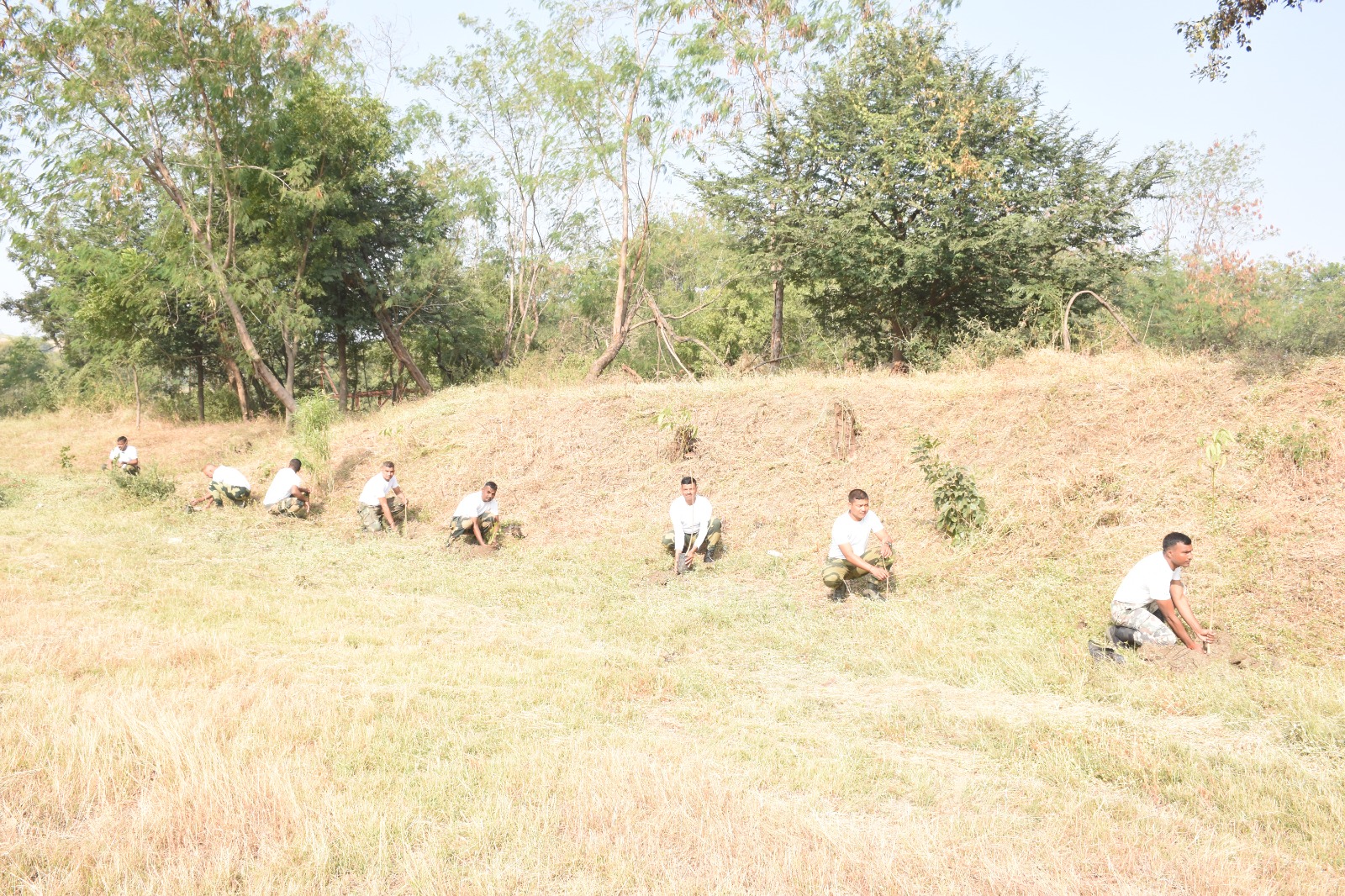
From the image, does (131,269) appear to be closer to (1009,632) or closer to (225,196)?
(225,196)

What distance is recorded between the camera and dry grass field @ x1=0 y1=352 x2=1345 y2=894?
149 inches

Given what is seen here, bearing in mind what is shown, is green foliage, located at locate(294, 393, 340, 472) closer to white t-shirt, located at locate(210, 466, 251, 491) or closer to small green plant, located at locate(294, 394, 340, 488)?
small green plant, located at locate(294, 394, 340, 488)

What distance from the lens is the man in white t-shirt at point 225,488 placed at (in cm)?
1555

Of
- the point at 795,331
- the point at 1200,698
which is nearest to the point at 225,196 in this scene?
the point at 795,331

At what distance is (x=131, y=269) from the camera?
77.2 ft

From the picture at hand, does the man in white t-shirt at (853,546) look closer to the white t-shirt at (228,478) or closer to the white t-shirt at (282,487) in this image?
the white t-shirt at (282,487)

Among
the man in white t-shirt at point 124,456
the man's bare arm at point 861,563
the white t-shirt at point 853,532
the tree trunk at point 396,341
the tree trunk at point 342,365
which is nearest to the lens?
the man's bare arm at point 861,563

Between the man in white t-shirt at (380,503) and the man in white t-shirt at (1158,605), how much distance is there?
1051 centimetres

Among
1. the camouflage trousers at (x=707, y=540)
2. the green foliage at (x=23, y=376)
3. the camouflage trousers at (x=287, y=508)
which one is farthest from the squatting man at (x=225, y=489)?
the green foliage at (x=23, y=376)

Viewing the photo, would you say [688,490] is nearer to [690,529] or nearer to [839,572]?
[690,529]

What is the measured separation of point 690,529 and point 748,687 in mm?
4746

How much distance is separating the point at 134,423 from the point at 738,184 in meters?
21.2

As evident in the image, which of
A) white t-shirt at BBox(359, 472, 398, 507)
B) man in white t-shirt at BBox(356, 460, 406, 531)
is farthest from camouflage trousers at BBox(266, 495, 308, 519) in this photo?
white t-shirt at BBox(359, 472, 398, 507)

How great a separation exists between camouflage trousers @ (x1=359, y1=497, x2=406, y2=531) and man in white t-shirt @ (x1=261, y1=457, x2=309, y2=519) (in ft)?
4.24
